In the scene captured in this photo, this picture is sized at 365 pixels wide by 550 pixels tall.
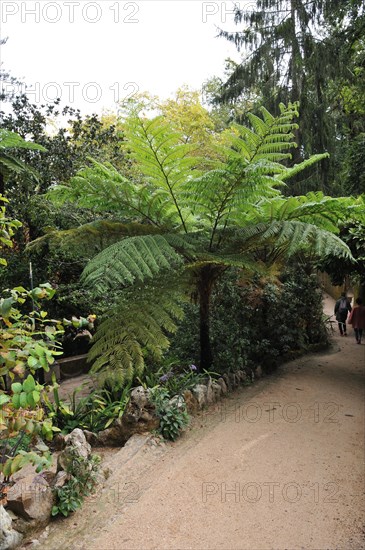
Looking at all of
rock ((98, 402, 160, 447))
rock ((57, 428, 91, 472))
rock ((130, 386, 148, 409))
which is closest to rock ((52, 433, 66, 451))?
rock ((98, 402, 160, 447))

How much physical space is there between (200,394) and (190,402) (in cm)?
16

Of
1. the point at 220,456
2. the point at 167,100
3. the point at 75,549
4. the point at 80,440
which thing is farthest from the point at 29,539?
the point at 167,100

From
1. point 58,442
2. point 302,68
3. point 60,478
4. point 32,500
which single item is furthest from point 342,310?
point 32,500

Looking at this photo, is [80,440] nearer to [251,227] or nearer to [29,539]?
[29,539]

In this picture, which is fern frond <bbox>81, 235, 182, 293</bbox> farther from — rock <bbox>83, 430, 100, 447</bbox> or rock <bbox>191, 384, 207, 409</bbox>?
rock <bbox>191, 384, 207, 409</bbox>

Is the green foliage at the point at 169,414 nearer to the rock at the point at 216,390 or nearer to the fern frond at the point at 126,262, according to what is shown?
the rock at the point at 216,390

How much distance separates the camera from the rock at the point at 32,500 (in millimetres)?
2156

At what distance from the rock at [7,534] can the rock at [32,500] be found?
0.10m

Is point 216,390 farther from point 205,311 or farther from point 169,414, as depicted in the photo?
point 169,414

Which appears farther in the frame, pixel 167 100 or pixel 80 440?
pixel 167 100

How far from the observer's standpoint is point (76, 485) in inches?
95.9

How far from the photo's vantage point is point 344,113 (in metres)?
11.9

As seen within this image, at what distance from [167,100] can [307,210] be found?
12.0 metres

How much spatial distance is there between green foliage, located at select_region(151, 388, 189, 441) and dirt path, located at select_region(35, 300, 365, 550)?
10 centimetres
